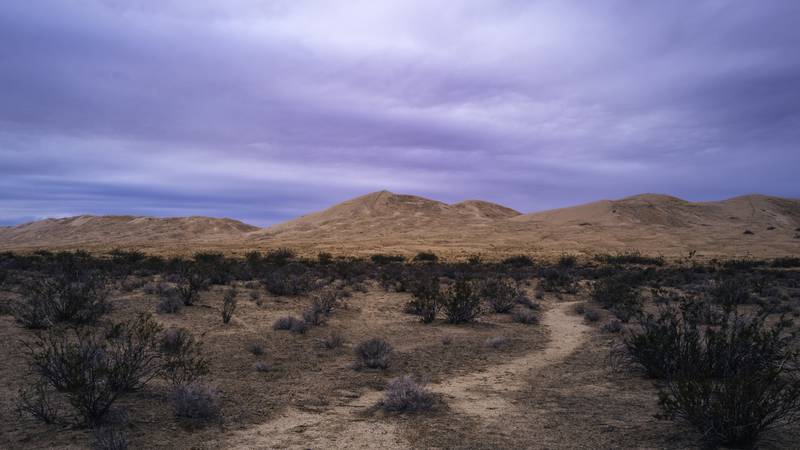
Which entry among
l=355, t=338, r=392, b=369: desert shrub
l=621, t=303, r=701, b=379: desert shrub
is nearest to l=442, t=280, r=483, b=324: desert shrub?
l=355, t=338, r=392, b=369: desert shrub

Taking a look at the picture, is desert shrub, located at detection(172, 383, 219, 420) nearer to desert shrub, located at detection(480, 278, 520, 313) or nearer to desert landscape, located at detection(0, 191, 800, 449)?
desert landscape, located at detection(0, 191, 800, 449)

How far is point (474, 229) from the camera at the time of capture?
3009 inches

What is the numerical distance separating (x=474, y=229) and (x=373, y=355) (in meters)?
67.5

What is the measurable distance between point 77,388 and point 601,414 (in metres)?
7.04

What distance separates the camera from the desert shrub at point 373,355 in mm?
9727

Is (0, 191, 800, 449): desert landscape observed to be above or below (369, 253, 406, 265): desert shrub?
below

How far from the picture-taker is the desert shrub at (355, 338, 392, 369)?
9.73 metres

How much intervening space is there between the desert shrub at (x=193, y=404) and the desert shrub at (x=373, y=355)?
136 inches

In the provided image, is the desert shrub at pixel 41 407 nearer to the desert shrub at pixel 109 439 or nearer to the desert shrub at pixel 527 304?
the desert shrub at pixel 109 439

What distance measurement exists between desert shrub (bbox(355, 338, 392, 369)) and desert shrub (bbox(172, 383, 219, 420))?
3461 mm

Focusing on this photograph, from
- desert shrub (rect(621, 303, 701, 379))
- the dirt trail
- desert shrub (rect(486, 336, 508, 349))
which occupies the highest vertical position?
desert shrub (rect(621, 303, 701, 379))

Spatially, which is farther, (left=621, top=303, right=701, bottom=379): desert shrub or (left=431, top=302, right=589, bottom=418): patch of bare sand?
(left=621, top=303, right=701, bottom=379): desert shrub

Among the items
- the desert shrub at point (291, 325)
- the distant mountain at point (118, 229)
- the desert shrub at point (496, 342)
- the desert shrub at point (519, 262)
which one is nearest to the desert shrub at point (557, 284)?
the desert shrub at point (519, 262)

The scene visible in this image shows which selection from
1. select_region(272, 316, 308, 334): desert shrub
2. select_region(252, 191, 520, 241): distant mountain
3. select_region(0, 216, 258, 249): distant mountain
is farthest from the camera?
select_region(0, 216, 258, 249): distant mountain
